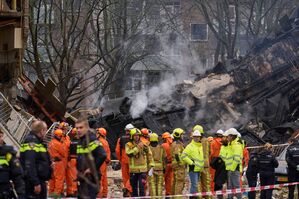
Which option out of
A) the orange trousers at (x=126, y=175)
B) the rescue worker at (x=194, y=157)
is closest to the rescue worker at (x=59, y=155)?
the orange trousers at (x=126, y=175)

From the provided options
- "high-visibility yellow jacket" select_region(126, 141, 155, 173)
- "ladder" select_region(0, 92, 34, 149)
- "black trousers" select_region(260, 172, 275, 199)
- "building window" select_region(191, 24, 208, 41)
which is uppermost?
"building window" select_region(191, 24, 208, 41)

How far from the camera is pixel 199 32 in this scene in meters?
58.8

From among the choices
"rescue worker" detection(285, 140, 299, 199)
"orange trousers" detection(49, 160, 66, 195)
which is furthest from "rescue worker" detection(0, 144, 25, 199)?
"rescue worker" detection(285, 140, 299, 199)

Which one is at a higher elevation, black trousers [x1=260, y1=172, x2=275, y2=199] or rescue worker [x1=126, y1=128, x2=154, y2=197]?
rescue worker [x1=126, y1=128, x2=154, y2=197]

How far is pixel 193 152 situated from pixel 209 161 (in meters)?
0.65

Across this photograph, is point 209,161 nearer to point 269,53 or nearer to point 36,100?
point 36,100

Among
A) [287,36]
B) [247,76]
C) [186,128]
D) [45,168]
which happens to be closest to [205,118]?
[186,128]

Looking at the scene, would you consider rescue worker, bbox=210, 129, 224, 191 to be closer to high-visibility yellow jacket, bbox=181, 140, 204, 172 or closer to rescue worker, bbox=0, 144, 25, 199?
high-visibility yellow jacket, bbox=181, 140, 204, 172

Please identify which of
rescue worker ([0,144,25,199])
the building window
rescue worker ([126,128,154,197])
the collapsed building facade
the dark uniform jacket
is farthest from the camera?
the building window

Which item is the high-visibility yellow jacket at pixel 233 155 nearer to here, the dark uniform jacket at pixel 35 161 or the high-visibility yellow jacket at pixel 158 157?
the high-visibility yellow jacket at pixel 158 157

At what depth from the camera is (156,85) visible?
27.2 metres

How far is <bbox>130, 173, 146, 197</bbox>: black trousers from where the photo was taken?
53.2 feet

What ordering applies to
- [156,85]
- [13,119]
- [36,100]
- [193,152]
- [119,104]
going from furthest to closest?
[156,85], [119,104], [36,100], [13,119], [193,152]

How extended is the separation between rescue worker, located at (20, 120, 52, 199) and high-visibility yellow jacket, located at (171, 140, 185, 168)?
495cm
